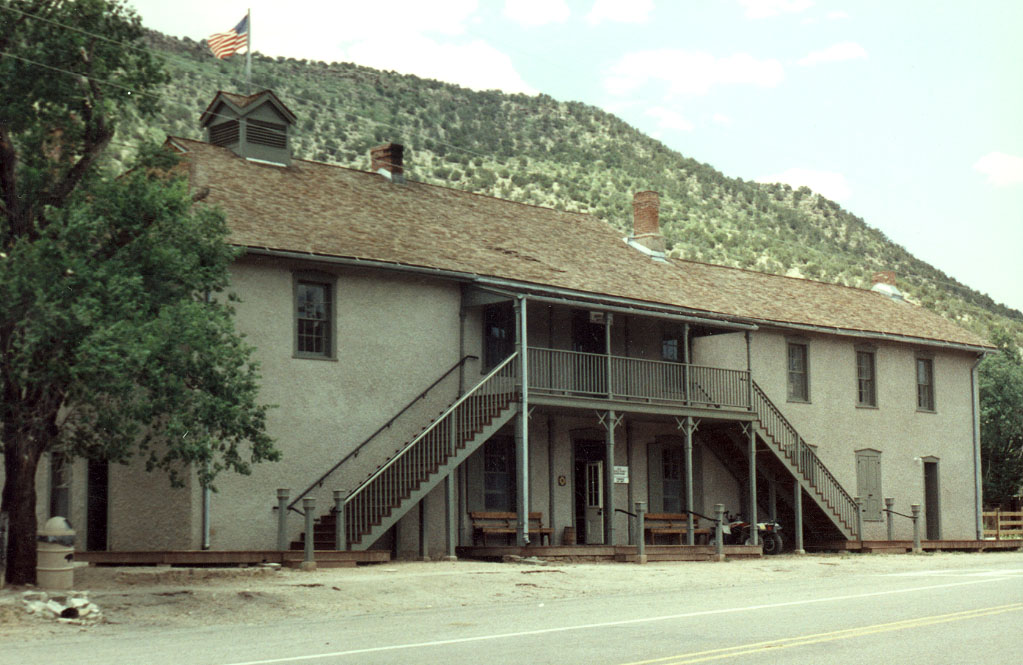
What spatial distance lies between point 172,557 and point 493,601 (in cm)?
631

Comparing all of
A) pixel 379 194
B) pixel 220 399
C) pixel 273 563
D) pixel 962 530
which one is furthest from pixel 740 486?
pixel 220 399

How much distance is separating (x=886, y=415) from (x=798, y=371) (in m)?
3.53

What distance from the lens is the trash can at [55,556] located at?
1567 centimetres

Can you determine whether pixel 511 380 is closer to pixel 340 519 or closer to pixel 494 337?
pixel 494 337

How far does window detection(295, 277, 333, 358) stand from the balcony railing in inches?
161

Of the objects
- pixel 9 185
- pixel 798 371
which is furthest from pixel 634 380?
pixel 9 185

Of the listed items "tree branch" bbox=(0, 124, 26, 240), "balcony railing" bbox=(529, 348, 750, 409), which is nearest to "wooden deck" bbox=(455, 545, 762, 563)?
"balcony railing" bbox=(529, 348, 750, 409)

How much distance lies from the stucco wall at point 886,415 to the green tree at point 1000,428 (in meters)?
15.5

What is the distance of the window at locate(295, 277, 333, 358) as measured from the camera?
906 inches

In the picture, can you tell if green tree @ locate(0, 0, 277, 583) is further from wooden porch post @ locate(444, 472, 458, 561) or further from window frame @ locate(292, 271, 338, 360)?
wooden porch post @ locate(444, 472, 458, 561)

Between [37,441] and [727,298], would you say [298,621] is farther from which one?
[727,298]

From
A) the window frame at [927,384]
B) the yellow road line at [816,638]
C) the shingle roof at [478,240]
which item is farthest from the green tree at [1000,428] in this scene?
the yellow road line at [816,638]

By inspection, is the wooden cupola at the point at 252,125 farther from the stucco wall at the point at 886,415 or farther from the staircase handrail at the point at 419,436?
the stucco wall at the point at 886,415

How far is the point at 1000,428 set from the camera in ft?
177
